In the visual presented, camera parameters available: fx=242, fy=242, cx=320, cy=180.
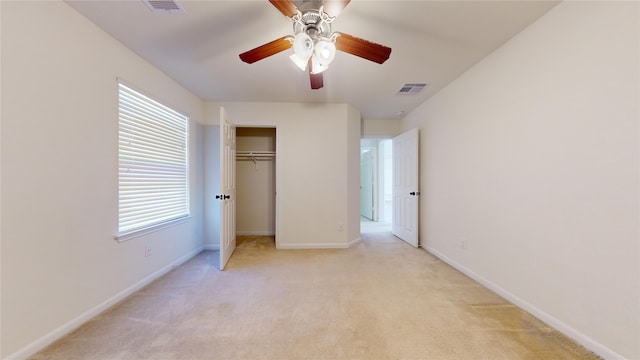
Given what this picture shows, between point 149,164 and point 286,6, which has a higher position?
point 286,6

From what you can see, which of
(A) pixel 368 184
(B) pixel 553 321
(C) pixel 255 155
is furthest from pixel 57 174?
(A) pixel 368 184

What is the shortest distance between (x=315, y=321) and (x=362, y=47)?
82.9 inches

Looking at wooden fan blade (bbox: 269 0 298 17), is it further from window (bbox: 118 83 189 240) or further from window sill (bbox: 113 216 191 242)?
window sill (bbox: 113 216 191 242)

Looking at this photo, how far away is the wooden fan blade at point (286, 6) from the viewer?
1.42 metres

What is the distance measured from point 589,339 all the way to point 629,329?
Answer: 26 centimetres

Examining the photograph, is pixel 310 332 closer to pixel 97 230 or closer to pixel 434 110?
pixel 97 230

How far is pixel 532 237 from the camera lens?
197cm

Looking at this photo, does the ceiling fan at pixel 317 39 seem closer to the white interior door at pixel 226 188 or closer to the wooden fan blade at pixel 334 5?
the wooden fan blade at pixel 334 5

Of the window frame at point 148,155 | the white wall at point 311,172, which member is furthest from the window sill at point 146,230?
the white wall at point 311,172

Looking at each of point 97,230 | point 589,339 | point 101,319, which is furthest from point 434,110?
point 101,319

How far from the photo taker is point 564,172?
1.73m

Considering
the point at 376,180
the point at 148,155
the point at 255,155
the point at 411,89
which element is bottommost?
the point at 376,180

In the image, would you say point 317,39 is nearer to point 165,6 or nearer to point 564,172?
point 165,6

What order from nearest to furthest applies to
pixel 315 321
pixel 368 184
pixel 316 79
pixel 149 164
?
1. pixel 315 321
2. pixel 316 79
3. pixel 149 164
4. pixel 368 184
